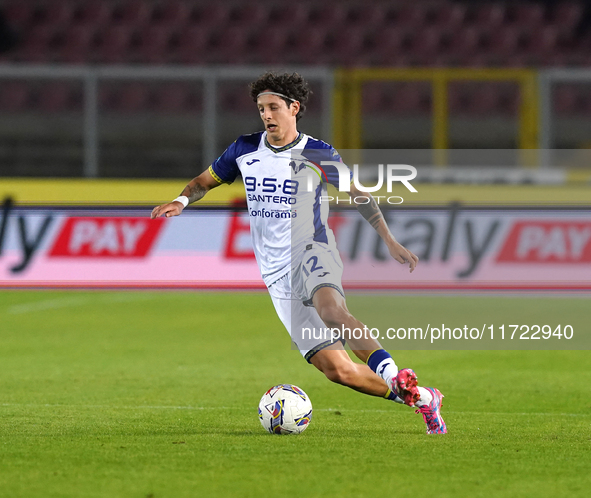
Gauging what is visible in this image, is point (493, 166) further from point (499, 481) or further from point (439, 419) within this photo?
point (499, 481)

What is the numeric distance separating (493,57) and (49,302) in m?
9.28

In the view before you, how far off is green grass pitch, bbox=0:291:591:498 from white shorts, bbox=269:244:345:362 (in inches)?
20.1

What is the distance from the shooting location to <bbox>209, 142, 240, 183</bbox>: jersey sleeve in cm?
A: 588

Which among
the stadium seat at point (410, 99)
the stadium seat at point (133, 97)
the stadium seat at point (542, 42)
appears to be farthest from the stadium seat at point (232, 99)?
the stadium seat at point (542, 42)

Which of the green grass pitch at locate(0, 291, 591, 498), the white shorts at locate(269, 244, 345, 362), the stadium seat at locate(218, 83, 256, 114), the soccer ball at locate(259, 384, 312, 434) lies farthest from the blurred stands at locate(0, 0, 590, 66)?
the soccer ball at locate(259, 384, 312, 434)

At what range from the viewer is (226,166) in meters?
5.91

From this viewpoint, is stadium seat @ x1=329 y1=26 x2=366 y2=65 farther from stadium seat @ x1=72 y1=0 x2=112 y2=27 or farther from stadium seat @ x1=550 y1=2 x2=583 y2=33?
stadium seat @ x1=72 y1=0 x2=112 y2=27

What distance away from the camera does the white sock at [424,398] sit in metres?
5.20

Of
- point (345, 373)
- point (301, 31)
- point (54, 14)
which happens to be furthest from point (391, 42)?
point (345, 373)

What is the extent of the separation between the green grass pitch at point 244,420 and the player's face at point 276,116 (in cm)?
165

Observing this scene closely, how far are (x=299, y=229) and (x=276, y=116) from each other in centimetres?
64

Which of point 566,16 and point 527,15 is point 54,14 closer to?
point 527,15

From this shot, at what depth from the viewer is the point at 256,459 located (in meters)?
4.84

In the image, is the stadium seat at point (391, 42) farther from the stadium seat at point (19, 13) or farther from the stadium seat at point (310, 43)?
the stadium seat at point (19, 13)
